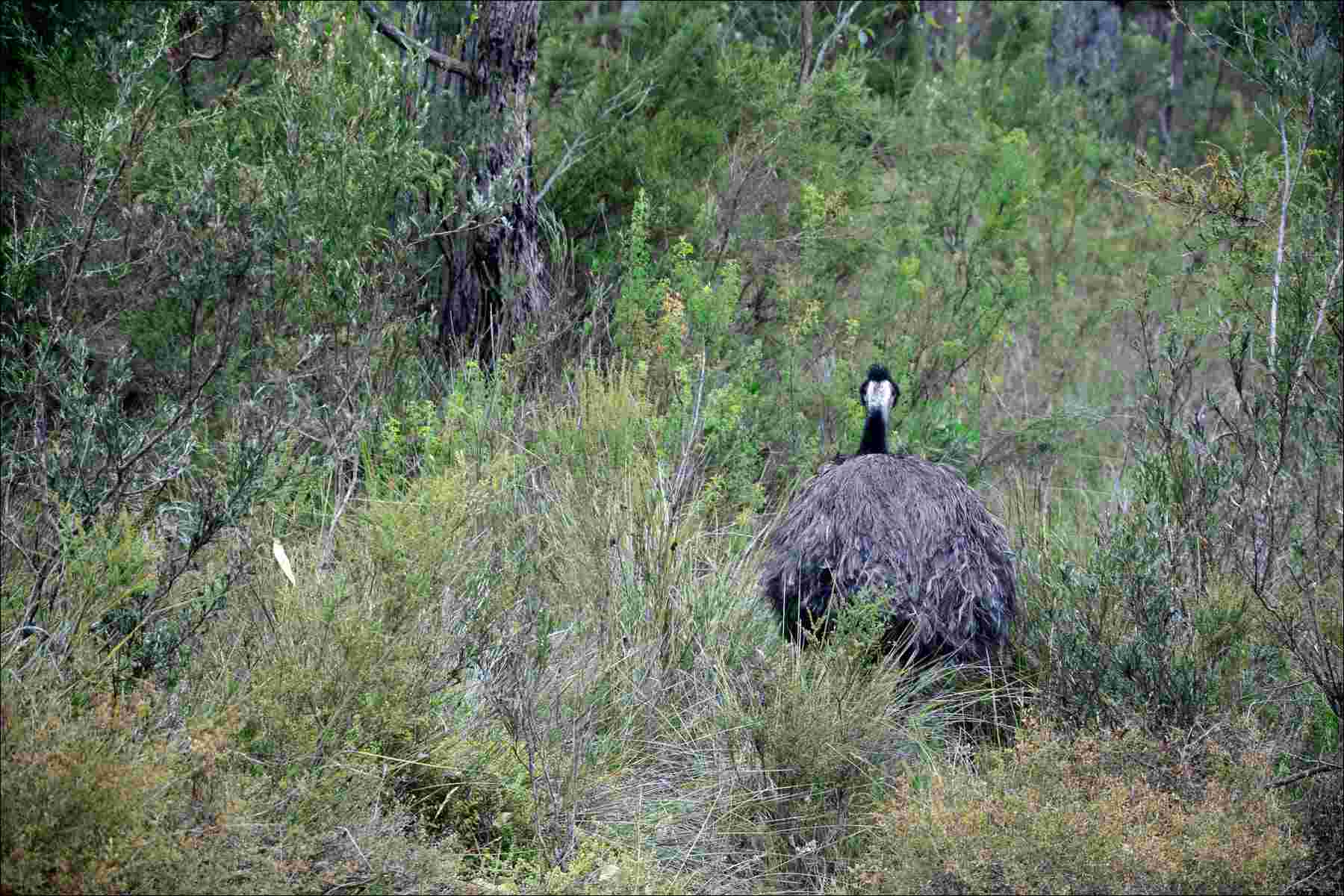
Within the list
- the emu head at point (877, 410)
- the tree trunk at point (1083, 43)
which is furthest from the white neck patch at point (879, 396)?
the tree trunk at point (1083, 43)

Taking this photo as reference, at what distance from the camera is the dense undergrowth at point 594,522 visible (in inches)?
154

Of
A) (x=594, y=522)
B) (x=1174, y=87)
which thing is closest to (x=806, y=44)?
(x=594, y=522)

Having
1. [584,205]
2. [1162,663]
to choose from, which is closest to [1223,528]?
[1162,663]

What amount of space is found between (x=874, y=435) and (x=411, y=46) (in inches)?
111

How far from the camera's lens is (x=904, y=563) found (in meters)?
5.22

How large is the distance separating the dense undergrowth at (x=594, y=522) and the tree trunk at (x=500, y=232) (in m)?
0.19

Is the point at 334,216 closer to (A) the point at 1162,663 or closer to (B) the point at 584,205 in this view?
(B) the point at 584,205

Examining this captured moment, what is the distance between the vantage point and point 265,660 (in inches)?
166

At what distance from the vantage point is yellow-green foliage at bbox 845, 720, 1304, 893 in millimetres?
3824

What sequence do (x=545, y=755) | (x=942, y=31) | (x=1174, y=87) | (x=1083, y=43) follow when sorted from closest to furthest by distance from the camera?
(x=545, y=755)
(x=942, y=31)
(x=1174, y=87)
(x=1083, y=43)

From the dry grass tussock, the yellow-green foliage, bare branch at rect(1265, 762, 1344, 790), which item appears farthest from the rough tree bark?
bare branch at rect(1265, 762, 1344, 790)

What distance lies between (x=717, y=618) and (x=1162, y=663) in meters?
1.62

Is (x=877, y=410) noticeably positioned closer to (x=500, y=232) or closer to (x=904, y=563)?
(x=904, y=563)

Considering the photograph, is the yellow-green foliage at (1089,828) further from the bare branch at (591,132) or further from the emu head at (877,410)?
the bare branch at (591,132)
